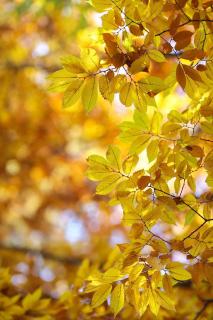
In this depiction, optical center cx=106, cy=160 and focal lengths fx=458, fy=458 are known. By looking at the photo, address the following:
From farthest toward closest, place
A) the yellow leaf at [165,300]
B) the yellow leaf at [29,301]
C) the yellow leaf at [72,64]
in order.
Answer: the yellow leaf at [29,301] < the yellow leaf at [165,300] < the yellow leaf at [72,64]

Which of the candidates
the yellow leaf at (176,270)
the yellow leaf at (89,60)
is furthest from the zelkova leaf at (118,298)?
the yellow leaf at (89,60)

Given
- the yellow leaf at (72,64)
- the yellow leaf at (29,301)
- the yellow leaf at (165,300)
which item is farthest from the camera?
the yellow leaf at (29,301)

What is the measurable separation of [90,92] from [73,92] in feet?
0.18

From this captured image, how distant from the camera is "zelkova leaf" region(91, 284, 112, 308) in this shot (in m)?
1.62

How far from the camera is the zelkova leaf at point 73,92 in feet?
4.89

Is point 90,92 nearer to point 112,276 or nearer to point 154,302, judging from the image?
point 112,276

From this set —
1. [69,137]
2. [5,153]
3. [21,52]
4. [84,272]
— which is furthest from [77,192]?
[84,272]

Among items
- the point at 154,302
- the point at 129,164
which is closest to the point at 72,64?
the point at 129,164

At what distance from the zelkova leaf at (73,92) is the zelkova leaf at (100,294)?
649 mm

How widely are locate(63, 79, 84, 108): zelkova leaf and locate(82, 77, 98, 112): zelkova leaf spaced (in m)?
0.02

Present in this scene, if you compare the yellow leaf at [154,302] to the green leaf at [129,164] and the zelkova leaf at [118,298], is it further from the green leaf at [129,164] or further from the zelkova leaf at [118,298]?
the green leaf at [129,164]

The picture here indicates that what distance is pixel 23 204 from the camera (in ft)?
26.5

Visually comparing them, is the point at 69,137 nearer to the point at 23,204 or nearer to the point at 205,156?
the point at 23,204

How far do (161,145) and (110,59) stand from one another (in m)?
0.36
